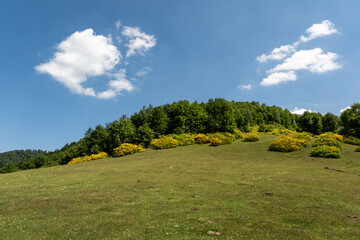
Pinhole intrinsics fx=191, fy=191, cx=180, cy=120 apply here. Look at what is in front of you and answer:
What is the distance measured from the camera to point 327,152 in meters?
33.2

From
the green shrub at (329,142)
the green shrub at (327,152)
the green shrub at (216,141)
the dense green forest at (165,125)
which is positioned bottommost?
the green shrub at (327,152)

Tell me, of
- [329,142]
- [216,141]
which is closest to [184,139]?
[216,141]

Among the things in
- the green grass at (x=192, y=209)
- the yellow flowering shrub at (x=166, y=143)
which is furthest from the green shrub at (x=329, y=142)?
the yellow flowering shrub at (x=166, y=143)

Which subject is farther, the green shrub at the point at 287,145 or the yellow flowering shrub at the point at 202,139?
the yellow flowering shrub at the point at 202,139

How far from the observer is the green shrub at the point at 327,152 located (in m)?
32.6

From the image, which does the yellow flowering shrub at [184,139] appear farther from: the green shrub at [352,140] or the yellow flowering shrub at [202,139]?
the green shrub at [352,140]

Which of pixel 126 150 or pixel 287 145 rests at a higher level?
pixel 126 150

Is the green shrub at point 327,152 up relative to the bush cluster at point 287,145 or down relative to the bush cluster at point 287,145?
down

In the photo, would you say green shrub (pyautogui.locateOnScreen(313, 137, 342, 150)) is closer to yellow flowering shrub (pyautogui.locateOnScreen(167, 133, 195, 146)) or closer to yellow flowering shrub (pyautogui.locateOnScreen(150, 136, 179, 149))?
yellow flowering shrub (pyautogui.locateOnScreen(167, 133, 195, 146))

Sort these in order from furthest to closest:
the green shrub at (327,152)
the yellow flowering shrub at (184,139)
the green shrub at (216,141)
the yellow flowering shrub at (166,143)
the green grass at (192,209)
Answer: the yellow flowering shrub at (184,139) → the yellow flowering shrub at (166,143) → the green shrub at (216,141) → the green shrub at (327,152) → the green grass at (192,209)

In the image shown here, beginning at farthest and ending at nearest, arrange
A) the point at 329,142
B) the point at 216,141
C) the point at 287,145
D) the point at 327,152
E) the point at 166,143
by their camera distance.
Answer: the point at 166,143 < the point at 216,141 < the point at 287,145 < the point at 329,142 < the point at 327,152

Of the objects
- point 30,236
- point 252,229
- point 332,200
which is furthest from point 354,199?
point 30,236

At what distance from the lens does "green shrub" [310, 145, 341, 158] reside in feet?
107

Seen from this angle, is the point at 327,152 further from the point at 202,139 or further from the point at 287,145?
the point at 202,139
